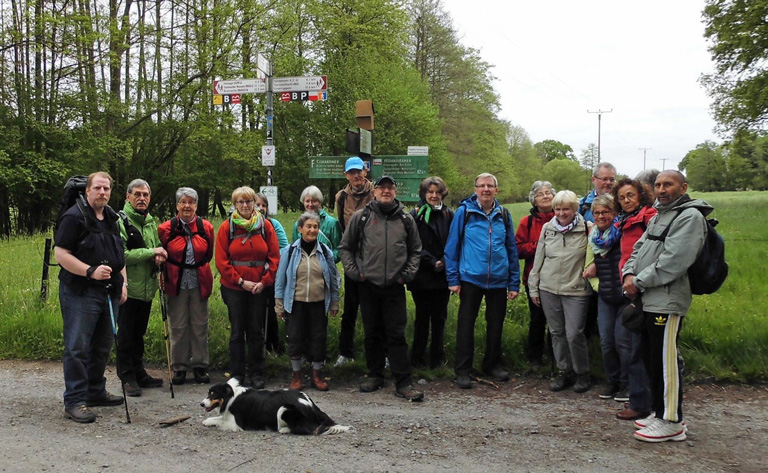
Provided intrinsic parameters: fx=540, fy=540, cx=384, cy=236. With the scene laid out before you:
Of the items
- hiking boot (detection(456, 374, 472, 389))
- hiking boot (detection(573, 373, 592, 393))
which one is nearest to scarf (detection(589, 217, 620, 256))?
hiking boot (detection(573, 373, 592, 393))

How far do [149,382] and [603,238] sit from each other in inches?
191

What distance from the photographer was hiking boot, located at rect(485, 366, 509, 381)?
5781mm

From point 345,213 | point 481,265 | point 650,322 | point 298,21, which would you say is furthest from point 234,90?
point 298,21

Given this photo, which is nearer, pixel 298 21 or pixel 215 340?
pixel 215 340

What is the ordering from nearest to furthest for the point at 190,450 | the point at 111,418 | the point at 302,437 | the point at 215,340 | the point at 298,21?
the point at 190,450 → the point at 302,437 → the point at 111,418 → the point at 215,340 → the point at 298,21

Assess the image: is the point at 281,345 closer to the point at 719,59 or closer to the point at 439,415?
the point at 439,415

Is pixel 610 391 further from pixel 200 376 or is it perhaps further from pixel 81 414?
pixel 81 414

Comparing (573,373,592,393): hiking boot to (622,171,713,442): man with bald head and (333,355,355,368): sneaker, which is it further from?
(333,355,355,368): sneaker

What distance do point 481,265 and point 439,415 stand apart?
1657mm

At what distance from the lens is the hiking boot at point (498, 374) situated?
19.0 feet

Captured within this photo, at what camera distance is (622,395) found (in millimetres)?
5148

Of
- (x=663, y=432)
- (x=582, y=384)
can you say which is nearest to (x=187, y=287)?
(x=582, y=384)

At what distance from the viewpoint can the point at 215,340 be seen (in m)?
6.54

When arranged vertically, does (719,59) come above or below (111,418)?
above
